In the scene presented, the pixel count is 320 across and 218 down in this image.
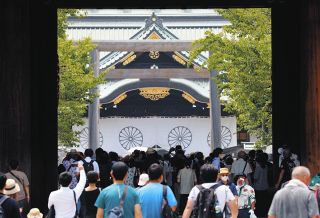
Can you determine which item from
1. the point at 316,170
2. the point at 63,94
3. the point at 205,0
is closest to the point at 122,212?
the point at 316,170

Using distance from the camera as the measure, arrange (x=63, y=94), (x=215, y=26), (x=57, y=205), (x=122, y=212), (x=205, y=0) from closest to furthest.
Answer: (x=122, y=212)
(x=57, y=205)
(x=205, y=0)
(x=63, y=94)
(x=215, y=26)

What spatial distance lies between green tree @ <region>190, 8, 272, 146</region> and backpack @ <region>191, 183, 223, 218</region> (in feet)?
61.3

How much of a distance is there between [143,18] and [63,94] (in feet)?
72.5

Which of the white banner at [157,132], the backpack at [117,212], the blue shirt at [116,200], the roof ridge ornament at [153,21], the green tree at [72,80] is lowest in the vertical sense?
the backpack at [117,212]

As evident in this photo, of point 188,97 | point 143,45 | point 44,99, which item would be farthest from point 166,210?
point 188,97

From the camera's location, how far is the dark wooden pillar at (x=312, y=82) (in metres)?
15.7

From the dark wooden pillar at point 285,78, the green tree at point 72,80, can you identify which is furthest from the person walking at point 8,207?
the green tree at point 72,80

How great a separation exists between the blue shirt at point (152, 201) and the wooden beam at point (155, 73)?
117 feet

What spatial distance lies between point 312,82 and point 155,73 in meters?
29.7

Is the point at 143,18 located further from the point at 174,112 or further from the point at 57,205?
the point at 57,205

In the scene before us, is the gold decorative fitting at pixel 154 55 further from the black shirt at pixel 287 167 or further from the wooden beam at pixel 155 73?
A: the black shirt at pixel 287 167

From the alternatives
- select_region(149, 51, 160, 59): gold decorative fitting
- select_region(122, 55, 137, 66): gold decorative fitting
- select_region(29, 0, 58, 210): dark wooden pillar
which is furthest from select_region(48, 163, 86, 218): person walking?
select_region(149, 51, 160, 59): gold decorative fitting

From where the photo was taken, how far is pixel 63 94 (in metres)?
31.3

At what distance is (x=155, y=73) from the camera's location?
1784 inches
